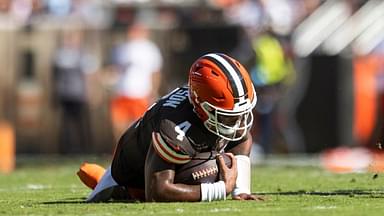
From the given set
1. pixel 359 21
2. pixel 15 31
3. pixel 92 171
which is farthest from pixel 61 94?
pixel 92 171

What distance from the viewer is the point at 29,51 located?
739 inches

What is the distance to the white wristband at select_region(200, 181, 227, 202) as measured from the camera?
7.37 metres

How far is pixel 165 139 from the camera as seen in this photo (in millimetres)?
7164

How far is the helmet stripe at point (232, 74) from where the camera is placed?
7207 mm

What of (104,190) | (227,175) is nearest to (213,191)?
(227,175)

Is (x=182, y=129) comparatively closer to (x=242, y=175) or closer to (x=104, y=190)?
(x=242, y=175)

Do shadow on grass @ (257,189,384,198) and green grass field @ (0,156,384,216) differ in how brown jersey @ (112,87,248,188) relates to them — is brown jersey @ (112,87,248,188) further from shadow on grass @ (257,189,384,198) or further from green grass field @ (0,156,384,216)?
shadow on grass @ (257,189,384,198)

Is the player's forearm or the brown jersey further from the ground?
the brown jersey

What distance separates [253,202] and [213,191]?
326 millimetres

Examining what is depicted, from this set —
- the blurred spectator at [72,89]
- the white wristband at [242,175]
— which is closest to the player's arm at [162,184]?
the white wristband at [242,175]

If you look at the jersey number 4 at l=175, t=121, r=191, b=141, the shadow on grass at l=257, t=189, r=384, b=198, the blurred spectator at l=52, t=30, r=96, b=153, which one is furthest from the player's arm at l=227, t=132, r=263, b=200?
the blurred spectator at l=52, t=30, r=96, b=153

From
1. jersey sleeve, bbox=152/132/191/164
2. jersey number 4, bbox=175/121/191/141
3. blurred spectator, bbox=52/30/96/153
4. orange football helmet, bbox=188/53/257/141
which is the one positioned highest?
orange football helmet, bbox=188/53/257/141

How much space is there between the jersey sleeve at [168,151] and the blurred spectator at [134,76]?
33.2 feet

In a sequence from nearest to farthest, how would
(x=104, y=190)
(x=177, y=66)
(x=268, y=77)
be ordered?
(x=104, y=190) < (x=268, y=77) < (x=177, y=66)
